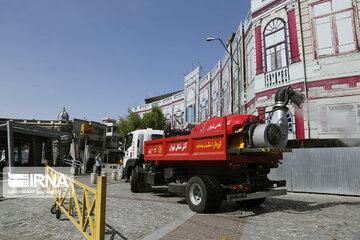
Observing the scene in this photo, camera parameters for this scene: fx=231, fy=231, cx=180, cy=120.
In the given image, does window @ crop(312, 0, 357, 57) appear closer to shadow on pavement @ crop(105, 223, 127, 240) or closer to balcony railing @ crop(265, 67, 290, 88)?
balcony railing @ crop(265, 67, 290, 88)

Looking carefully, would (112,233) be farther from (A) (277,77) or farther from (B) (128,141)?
(A) (277,77)

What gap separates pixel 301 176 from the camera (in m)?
10.9

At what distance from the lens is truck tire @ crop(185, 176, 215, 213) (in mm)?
6145

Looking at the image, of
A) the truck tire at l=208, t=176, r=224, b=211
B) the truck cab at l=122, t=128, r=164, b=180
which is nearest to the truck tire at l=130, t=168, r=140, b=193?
the truck cab at l=122, t=128, r=164, b=180

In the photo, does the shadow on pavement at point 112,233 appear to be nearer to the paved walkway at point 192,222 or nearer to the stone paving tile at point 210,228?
the paved walkway at point 192,222

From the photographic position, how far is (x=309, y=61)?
1331cm

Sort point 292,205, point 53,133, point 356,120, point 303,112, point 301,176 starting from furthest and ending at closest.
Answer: point 53,133 < point 303,112 < point 356,120 < point 301,176 < point 292,205

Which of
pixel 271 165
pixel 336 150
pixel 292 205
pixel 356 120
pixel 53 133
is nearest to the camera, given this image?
pixel 271 165

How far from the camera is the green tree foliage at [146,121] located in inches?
1447

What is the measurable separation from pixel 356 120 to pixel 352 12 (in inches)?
233

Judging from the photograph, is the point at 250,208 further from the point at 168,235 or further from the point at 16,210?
the point at 16,210

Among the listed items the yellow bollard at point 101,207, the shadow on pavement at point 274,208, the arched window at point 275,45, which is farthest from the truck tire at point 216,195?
the arched window at point 275,45

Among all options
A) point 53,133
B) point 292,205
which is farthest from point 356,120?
point 53,133

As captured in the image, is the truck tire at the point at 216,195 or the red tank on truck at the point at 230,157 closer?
the red tank on truck at the point at 230,157
